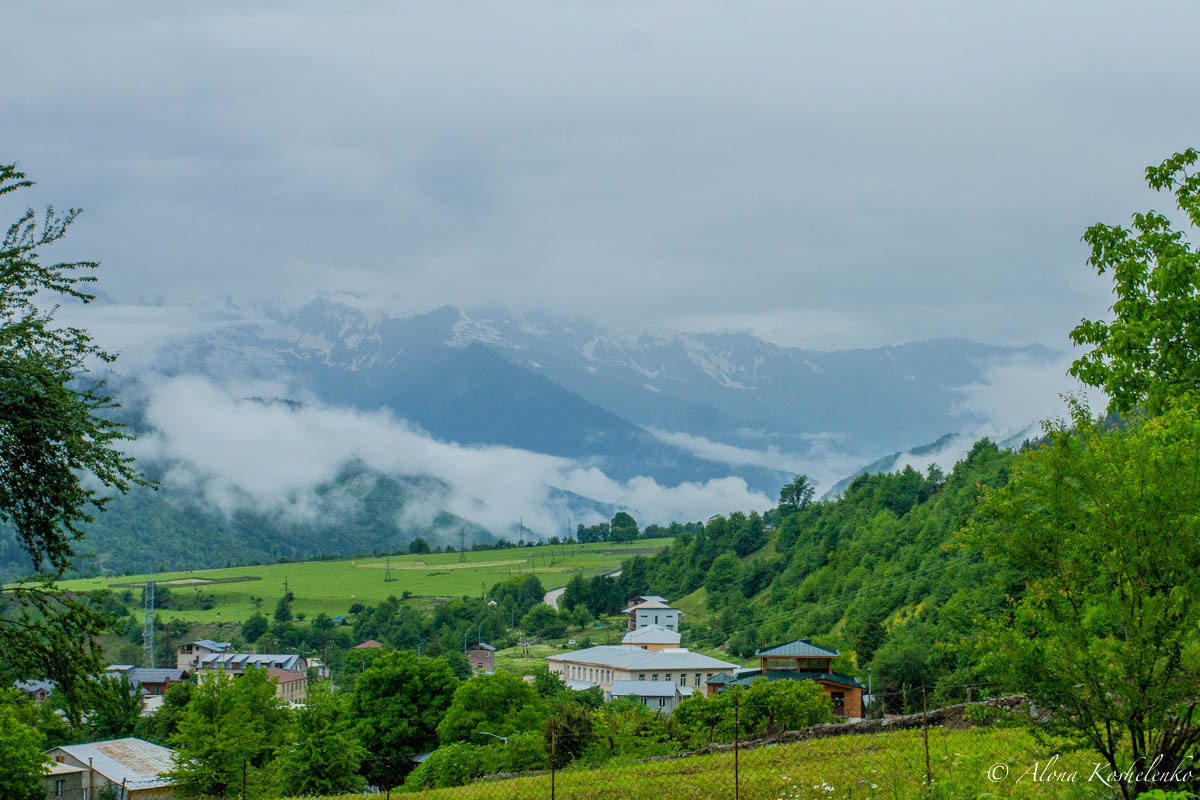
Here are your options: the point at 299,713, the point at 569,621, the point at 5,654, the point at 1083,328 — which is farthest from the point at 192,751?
the point at 569,621

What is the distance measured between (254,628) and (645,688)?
93.4 meters

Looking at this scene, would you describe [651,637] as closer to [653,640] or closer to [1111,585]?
[653,640]

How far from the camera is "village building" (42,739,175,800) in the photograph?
46.7 m

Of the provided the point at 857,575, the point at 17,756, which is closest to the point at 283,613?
the point at 857,575

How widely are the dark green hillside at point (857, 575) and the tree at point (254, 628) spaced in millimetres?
59797

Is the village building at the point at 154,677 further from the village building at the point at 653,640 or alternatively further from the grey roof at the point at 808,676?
the grey roof at the point at 808,676

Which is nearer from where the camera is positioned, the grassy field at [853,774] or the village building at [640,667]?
the grassy field at [853,774]

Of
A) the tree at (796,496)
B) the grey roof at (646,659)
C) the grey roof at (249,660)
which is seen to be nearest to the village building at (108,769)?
the grey roof at (646,659)

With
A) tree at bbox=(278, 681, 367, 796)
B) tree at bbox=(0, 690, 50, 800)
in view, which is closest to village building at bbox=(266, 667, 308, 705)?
tree at bbox=(278, 681, 367, 796)

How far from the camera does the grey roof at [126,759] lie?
50.5 m

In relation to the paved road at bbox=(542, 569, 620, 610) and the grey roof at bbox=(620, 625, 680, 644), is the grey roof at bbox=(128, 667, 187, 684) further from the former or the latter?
the paved road at bbox=(542, 569, 620, 610)

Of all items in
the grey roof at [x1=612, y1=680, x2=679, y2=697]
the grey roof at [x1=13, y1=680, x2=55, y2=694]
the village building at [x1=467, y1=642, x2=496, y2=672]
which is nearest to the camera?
the grey roof at [x1=13, y1=680, x2=55, y2=694]

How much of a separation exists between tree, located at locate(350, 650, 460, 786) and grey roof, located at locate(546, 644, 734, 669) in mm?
31335

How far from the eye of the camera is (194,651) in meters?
140
